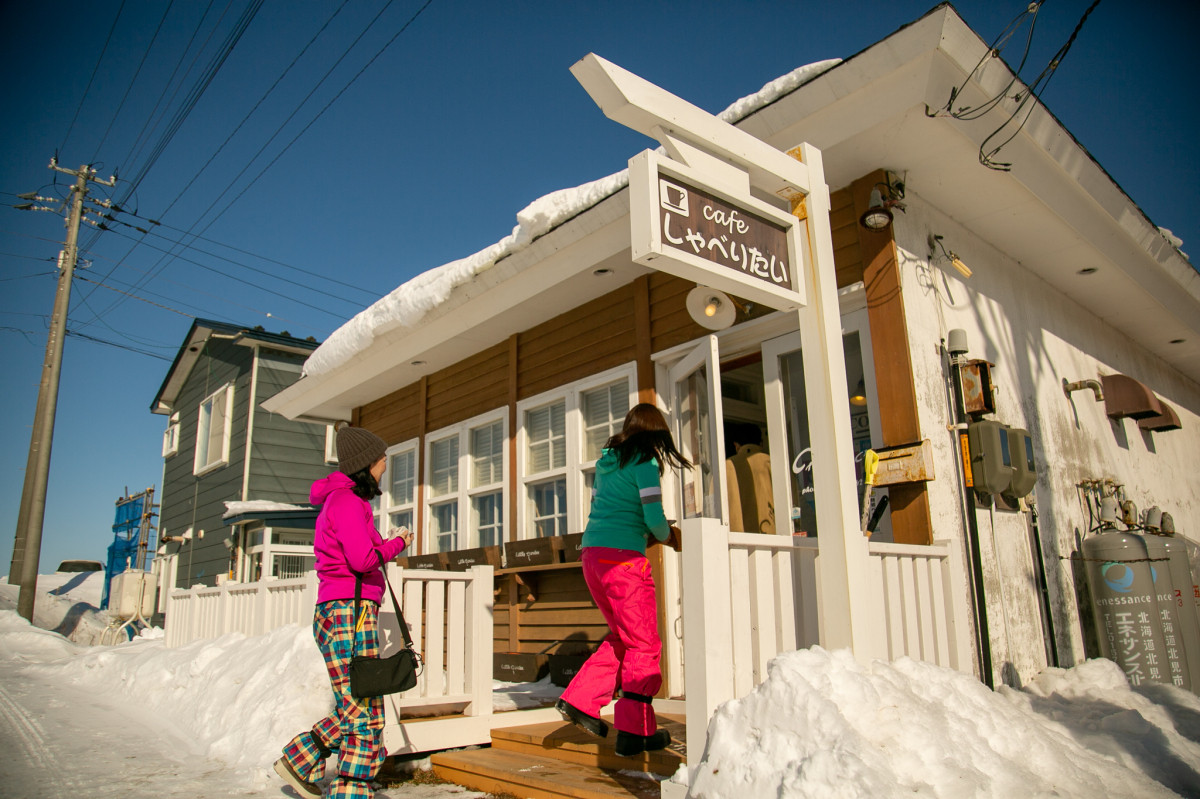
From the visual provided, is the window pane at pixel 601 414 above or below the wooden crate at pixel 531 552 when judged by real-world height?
above

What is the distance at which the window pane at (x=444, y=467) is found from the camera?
332 inches

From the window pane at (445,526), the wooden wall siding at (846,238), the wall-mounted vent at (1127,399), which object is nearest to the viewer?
the wooden wall siding at (846,238)

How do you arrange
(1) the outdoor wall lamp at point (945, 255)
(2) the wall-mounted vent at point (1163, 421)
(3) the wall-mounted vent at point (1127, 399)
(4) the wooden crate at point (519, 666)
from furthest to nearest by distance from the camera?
1. (2) the wall-mounted vent at point (1163, 421)
2. (3) the wall-mounted vent at point (1127, 399)
3. (4) the wooden crate at point (519, 666)
4. (1) the outdoor wall lamp at point (945, 255)

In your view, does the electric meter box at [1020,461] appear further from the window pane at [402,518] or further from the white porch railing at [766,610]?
the window pane at [402,518]

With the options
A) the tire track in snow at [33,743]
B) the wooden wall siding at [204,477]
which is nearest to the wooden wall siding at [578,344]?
the tire track in snow at [33,743]

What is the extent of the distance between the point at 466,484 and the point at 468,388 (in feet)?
3.31

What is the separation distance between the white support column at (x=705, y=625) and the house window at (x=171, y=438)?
2084cm

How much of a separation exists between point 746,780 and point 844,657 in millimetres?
574

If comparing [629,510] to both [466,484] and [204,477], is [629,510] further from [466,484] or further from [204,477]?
[204,477]

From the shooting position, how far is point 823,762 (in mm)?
2115

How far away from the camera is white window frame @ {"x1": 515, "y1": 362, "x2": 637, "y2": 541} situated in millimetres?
6445

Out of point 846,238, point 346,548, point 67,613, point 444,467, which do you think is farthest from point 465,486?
point 67,613

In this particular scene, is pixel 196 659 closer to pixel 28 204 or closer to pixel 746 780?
pixel 746 780

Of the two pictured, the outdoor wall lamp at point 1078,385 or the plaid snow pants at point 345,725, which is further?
the outdoor wall lamp at point 1078,385
